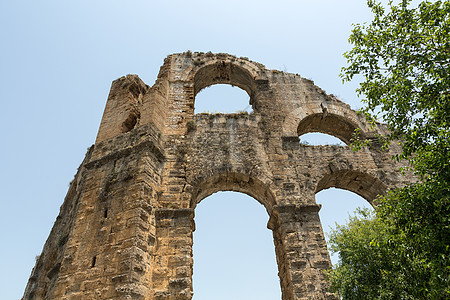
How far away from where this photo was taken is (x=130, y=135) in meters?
8.89

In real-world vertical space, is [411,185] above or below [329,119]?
below

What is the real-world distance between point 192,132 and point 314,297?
5.57m

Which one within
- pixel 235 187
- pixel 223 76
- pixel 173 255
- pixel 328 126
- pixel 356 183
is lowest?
pixel 173 255

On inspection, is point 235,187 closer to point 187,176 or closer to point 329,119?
point 187,176

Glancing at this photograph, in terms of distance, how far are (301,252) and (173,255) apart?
303cm

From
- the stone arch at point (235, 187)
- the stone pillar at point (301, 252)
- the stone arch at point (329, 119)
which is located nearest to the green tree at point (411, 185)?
the stone pillar at point (301, 252)

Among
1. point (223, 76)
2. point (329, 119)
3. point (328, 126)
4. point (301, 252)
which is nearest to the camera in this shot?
point (301, 252)

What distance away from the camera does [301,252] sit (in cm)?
754

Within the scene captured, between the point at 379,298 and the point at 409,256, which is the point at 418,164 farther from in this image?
the point at 379,298

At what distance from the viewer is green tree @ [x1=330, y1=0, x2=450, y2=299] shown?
15.3 feet

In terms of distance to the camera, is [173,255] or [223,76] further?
[223,76]

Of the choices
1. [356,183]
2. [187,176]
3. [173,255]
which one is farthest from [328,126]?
[173,255]

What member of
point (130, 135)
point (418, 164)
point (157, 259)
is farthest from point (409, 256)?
point (130, 135)

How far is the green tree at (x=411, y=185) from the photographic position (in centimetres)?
466
